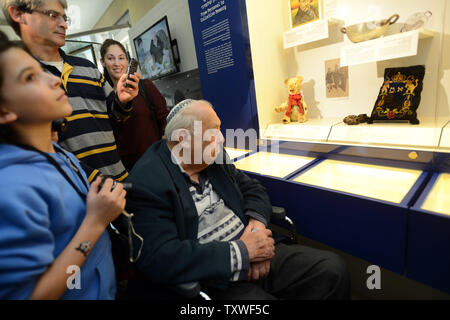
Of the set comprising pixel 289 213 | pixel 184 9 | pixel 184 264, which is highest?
pixel 184 9

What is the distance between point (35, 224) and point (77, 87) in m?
1.08

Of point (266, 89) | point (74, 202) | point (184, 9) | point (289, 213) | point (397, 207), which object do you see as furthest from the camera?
point (184, 9)

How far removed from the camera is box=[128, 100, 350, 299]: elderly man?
3.48ft

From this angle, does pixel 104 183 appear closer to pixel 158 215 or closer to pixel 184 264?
pixel 158 215

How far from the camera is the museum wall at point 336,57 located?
1.58 meters

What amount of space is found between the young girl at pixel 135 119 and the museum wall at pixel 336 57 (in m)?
0.92

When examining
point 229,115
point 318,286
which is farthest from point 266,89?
point 318,286

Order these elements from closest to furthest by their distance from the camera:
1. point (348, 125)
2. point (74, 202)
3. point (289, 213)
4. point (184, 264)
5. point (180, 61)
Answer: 1. point (74, 202)
2. point (184, 264)
3. point (289, 213)
4. point (348, 125)
5. point (180, 61)

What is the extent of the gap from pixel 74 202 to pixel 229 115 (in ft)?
5.95

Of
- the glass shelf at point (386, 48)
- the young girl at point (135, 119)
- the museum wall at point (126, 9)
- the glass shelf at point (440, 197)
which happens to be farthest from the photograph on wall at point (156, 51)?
the glass shelf at point (440, 197)

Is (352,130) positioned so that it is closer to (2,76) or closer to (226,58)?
(226,58)

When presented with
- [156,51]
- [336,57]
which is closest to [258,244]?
[336,57]

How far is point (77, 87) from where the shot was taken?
1.51m

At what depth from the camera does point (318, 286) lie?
120cm
